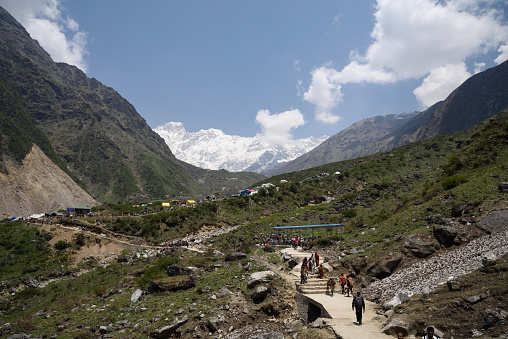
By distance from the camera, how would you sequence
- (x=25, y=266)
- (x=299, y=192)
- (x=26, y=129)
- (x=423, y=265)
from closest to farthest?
(x=423, y=265) → (x=25, y=266) → (x=299, y=192) → (x=26, y=129)

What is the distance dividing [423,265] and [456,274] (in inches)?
116

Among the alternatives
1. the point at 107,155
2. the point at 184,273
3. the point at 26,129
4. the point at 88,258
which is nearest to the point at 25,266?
the point at 88,258

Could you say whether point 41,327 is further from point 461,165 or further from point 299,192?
point 299,192

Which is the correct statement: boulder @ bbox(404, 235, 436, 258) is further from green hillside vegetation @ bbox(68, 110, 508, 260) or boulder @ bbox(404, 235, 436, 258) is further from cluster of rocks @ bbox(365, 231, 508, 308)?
green hillside vegetation @ bbox(68, 110, 508, 260)

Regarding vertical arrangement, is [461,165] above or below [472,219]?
above

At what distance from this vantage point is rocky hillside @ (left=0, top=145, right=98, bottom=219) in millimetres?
73000

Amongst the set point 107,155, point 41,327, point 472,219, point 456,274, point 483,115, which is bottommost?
point 41,327

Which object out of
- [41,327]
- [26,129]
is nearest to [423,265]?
[41,327]

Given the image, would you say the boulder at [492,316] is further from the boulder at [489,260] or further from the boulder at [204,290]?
the boulder at [204,290]

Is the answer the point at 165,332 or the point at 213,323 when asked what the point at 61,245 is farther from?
the point at 213,323

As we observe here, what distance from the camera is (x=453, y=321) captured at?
9078mm

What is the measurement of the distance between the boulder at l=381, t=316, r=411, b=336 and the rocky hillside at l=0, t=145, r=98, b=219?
86.8 meters

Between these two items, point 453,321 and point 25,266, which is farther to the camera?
point 25,266

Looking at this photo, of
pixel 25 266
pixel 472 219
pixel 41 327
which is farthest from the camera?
pixel 25 266
